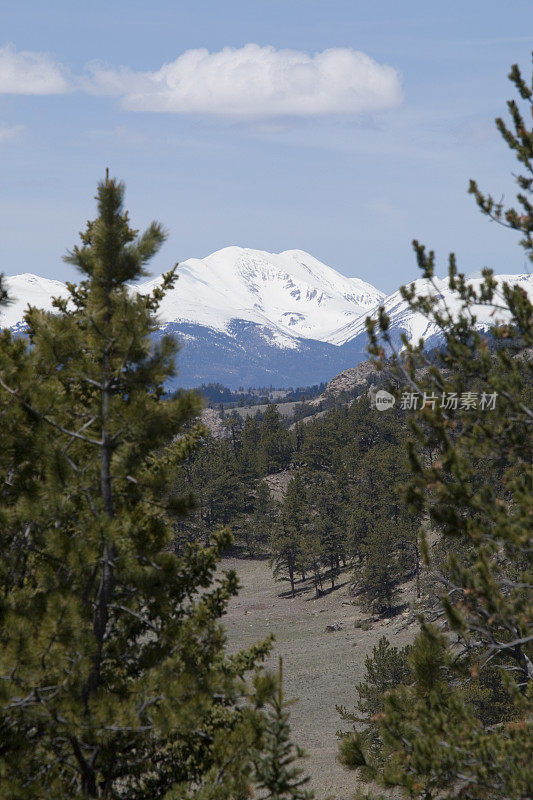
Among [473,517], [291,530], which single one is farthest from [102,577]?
[291,530]

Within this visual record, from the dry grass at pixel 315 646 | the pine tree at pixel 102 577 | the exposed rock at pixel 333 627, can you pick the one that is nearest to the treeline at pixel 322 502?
the dry grass at pixel 315 646

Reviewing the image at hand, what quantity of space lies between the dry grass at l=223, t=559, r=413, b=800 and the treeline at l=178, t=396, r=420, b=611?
240 cm

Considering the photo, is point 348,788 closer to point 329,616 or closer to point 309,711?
point 309,711

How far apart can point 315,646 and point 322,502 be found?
17.3 m

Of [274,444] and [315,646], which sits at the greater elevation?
A: [274,444]

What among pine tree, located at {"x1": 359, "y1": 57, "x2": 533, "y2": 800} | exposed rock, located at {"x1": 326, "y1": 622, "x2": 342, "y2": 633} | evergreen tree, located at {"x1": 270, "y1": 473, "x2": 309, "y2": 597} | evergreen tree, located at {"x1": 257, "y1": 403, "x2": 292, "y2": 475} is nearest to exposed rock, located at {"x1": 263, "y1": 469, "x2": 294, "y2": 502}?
evergreen tree, located at {"x1": 257, "y1": 403, "x2": 292, "y2": 475}

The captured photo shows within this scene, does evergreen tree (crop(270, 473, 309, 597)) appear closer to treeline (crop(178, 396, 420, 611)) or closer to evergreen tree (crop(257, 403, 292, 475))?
treeline (crop(178, 396, 420, 611))

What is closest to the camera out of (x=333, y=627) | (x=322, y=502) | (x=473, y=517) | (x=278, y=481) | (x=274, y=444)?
(x=473, y=517)

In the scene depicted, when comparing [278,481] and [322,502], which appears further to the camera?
[278,481]

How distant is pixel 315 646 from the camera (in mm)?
57500

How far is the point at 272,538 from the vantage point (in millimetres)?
71312

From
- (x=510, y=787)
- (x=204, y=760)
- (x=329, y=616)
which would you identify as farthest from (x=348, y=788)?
(x=329, y=616)

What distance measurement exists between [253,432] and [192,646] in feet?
348

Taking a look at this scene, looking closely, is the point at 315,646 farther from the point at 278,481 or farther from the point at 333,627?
the point at 278,481
